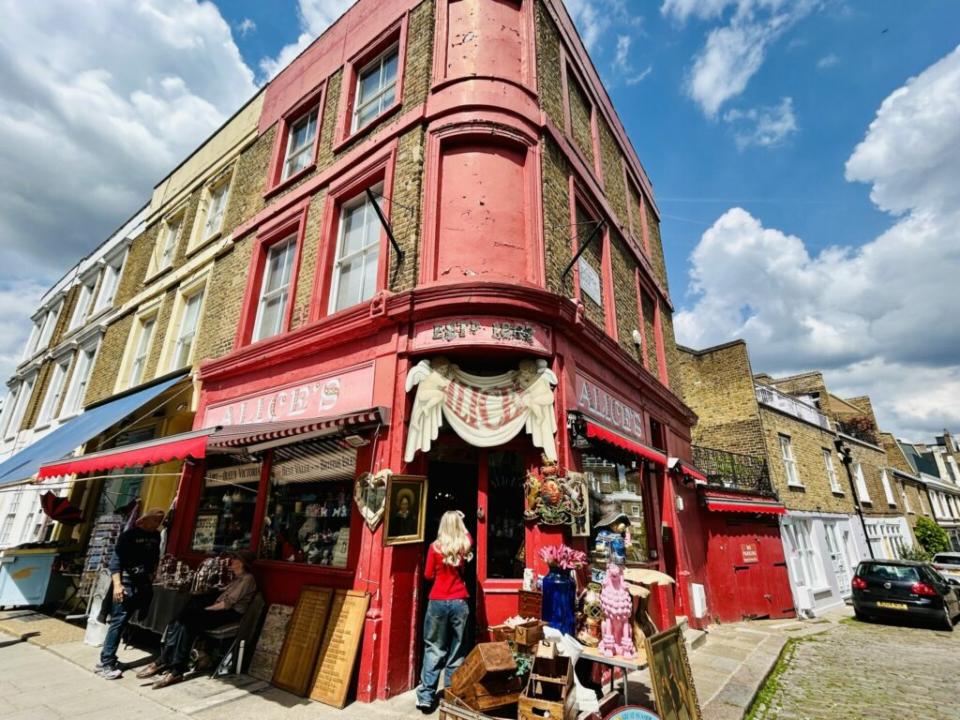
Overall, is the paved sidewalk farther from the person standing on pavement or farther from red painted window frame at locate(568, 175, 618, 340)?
red painted window frame at locate(568, 175, 618, 340)

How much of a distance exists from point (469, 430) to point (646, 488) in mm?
5565

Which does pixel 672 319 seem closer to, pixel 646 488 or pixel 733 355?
pixel 733 355

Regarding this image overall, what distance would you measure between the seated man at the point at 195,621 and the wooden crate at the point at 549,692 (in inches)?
162

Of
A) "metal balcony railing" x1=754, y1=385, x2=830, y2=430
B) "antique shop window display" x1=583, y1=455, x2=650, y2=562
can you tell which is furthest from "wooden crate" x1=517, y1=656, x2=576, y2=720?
"metal balcony railing" x1=754, y1=385, x2=830, y2=430

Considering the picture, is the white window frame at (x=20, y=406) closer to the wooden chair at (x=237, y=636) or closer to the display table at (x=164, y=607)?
the display table at (x=164, y=607)

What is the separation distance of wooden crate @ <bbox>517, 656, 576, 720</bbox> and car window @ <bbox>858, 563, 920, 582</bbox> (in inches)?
511

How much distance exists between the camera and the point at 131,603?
5734mm

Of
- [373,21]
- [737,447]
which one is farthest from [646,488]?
[373,21]

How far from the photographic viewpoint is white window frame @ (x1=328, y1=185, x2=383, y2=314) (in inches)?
314

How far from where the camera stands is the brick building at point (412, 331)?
604 cm

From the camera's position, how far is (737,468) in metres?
15.0

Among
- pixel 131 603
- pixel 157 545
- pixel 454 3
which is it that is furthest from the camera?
pixel 454 3

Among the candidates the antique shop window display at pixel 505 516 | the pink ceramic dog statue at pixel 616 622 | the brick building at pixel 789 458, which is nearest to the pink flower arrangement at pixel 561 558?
the pink ceramic dog statue at pixel 616 622

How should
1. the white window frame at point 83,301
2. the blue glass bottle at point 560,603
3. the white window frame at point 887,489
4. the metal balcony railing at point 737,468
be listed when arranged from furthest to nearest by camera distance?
the white window frame at point 887,489, the white window frame at point 83,301, the metal balcony railing at point 737,468, the blue glass bottle at point 560,603
